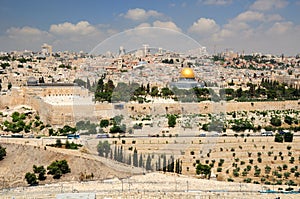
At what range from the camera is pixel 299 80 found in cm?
1941

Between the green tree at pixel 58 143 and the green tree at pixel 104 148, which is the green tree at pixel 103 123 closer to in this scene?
the green tree at pixel 104 148

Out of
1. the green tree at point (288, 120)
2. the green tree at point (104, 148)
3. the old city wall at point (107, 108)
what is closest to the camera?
the old city wall at point (107, 108)

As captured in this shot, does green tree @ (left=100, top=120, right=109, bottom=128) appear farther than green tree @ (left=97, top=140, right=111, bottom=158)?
No

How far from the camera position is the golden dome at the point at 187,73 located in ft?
14.8

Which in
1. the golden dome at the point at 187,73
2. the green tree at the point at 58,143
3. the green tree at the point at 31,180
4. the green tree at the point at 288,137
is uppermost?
the golden dome at the point at 187,73

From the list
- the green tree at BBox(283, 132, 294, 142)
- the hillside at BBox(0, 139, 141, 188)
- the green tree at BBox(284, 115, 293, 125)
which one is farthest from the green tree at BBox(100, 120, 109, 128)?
the green tree at BBox(284, 115, 293, 125)

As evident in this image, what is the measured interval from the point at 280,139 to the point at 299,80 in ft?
40.9

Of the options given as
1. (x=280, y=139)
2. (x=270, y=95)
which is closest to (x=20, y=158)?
(x=280, y=139)

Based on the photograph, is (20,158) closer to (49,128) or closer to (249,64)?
(49,128)

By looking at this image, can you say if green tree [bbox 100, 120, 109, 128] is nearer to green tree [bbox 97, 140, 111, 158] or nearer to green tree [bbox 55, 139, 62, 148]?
green tree [bbox 97, 140, 111, 158]

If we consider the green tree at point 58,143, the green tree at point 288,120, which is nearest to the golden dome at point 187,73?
the green tree at point 58,143

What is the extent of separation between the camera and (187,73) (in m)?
4.79

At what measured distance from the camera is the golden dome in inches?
178

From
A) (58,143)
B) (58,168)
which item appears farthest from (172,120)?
(58,143)
